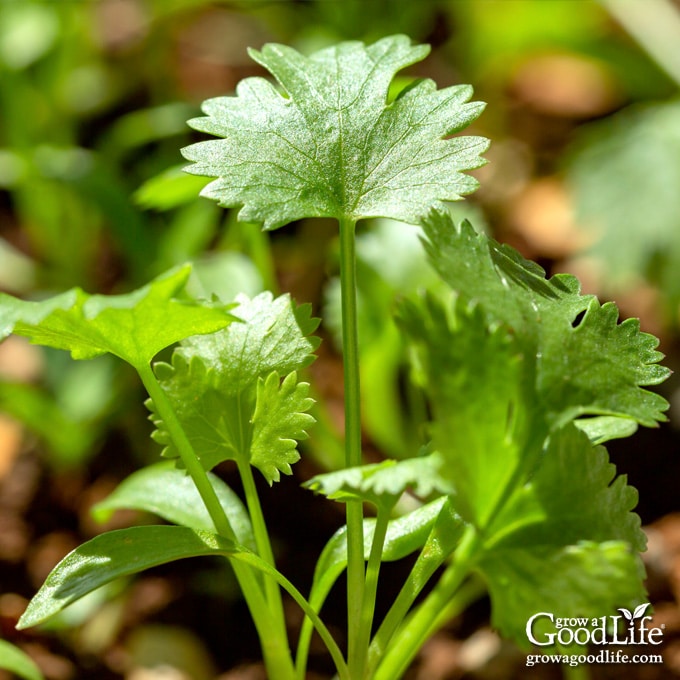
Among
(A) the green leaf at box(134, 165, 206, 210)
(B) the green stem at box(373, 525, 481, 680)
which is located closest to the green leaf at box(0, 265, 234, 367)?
(B) the green stem at box(373, 525, 481, 680)

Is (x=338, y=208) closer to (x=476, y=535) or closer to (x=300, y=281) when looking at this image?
(x=476, y=535)

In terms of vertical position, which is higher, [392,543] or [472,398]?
[472,398]

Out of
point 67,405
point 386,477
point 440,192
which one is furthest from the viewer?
point 67,405

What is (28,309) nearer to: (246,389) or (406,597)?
(246,389)

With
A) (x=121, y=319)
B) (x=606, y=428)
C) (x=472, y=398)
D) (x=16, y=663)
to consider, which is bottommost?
(x=16, y=663)

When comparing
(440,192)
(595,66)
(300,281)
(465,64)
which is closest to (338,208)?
(440,192)

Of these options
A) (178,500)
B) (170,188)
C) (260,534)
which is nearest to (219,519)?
(260,534)
